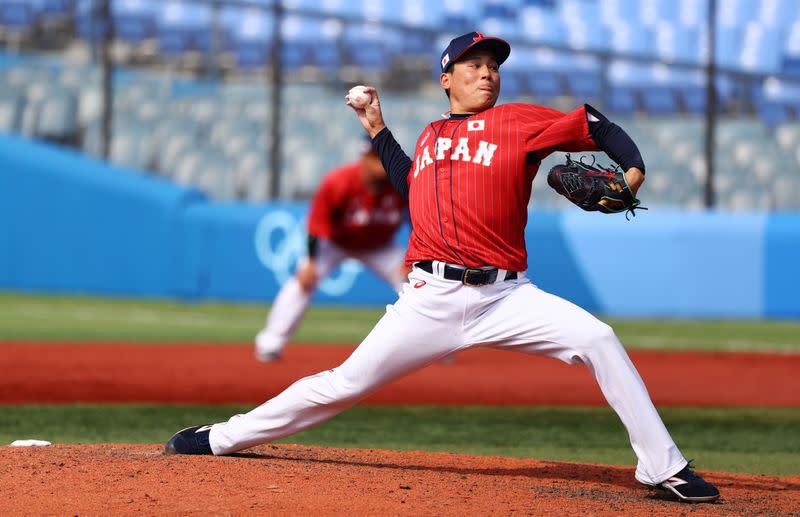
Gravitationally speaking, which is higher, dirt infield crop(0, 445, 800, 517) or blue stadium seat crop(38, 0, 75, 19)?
blue stadium seat crop(38, 0, 75, 19)

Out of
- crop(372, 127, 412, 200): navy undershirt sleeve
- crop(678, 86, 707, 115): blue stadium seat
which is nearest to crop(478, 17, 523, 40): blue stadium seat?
crop(678, 86, 707, 115): blue stadium seat

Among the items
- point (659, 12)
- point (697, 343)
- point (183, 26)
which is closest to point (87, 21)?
point (183, 26)

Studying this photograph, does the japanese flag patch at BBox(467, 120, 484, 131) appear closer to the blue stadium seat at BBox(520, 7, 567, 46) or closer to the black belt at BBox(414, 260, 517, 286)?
the black belt at BBox(414, 260, 517, 286)

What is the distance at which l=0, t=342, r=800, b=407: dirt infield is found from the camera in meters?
8.08

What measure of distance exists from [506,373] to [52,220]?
9.99m

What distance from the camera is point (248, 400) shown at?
767 centimetres

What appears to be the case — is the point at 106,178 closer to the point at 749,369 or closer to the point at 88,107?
the point at 88,107

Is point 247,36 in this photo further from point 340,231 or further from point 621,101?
point 340,231

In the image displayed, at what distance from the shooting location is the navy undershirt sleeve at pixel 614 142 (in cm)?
432

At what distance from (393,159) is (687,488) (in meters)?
1.69

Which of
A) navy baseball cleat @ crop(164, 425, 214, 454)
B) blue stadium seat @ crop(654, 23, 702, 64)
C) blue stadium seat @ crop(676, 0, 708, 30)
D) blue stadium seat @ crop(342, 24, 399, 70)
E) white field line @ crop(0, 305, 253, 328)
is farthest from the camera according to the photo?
blue stadium seat @ crop(342, 24, 399, 70)

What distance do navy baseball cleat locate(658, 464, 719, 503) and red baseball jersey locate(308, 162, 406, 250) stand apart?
224 inches

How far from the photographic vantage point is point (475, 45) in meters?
4.69

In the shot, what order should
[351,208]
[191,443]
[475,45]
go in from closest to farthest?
[475,45]
[191,443]
[351,208]
